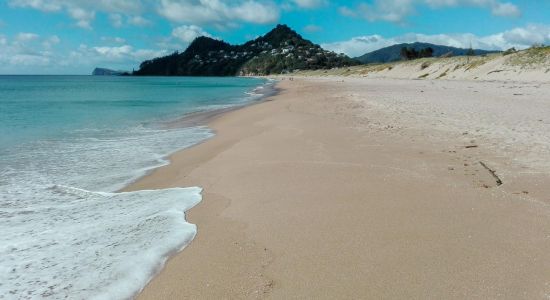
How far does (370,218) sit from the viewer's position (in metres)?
4.73

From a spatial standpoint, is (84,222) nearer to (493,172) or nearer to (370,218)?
(370,218)

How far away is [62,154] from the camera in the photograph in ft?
34.5

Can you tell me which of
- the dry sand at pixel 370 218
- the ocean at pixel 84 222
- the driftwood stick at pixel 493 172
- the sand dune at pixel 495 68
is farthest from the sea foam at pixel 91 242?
the sand dune at pixel 495 68

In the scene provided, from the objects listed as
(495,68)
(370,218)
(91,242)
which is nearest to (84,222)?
(91,242)

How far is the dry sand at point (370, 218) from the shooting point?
3.33 m

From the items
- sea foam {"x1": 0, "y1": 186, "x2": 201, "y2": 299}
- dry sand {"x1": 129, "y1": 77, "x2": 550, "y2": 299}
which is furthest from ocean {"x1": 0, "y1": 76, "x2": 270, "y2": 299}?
dry sand {"x1": 129, "y1": 77, "x2": 550, "y2": 299}

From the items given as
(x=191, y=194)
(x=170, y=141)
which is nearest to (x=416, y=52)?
(x=170, y=141)

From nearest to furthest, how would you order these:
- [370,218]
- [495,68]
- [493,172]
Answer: [370,218]
[493,172]
[495,68]

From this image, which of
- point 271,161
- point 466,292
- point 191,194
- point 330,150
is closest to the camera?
point 466,292

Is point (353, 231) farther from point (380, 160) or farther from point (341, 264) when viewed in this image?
point (380, 160)

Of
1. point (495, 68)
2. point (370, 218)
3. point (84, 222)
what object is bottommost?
point (84, 222)

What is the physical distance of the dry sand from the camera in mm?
3326

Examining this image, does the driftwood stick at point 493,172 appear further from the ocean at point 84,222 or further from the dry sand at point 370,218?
the ocean at point 84,222

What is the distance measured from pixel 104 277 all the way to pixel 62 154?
8.05 meters
